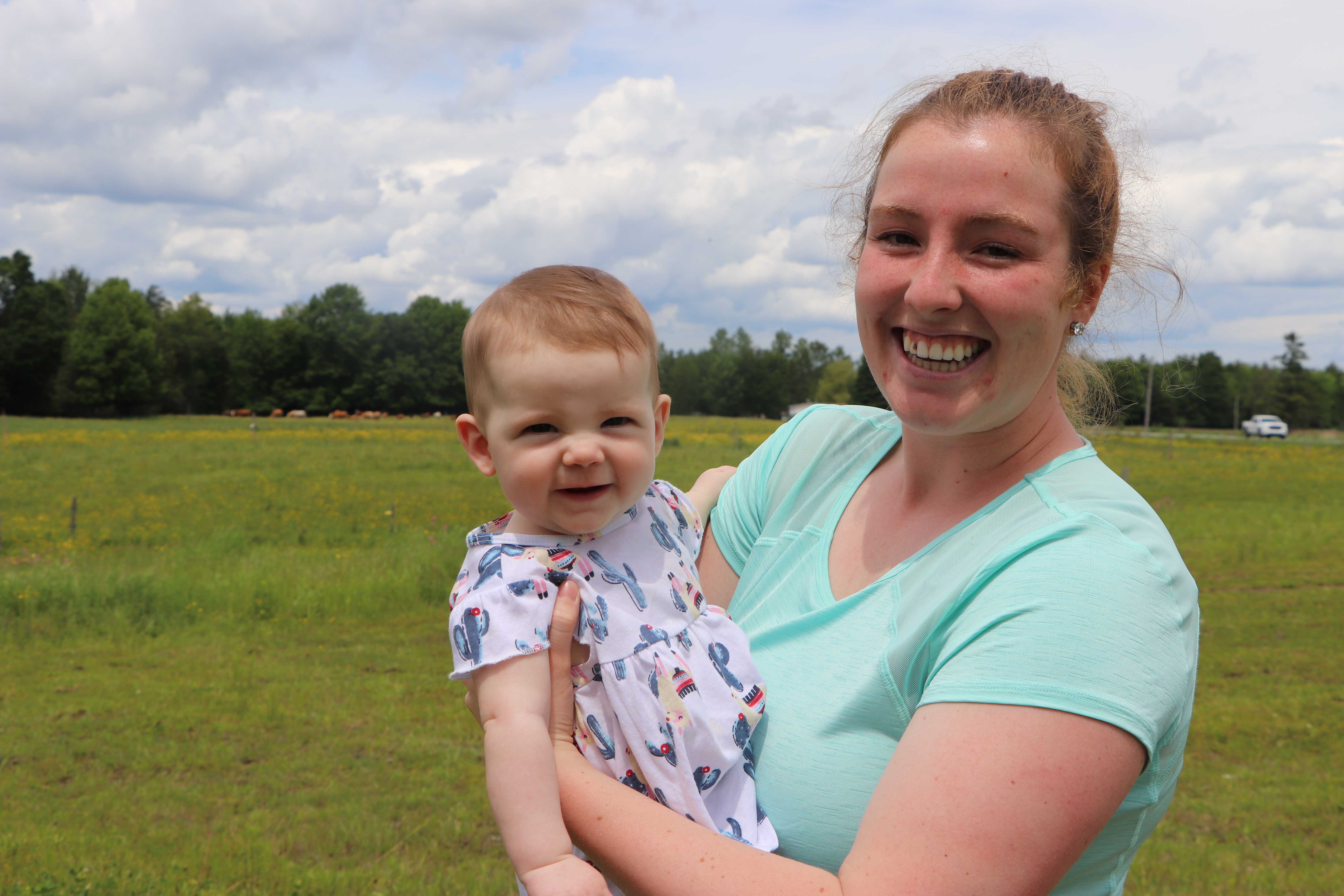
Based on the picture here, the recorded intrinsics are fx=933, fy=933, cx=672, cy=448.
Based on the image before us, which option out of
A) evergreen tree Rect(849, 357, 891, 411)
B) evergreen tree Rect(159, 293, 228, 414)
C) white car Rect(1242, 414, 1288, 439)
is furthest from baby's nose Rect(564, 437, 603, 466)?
evergreen tree Rect(159, 293, 228, 414)

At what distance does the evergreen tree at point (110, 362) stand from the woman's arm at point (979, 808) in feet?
248

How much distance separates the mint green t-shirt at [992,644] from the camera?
133 centimetres

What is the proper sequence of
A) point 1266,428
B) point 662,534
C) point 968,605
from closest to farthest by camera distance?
point 968,605
point 662,534
point 1266,428

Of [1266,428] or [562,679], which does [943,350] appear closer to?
[562,679]

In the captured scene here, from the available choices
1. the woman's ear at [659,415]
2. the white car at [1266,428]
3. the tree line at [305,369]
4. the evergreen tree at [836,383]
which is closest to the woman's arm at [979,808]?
the woman's ear at [659,415]

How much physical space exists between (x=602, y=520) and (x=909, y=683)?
72cm

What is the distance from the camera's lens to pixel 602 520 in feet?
6.46

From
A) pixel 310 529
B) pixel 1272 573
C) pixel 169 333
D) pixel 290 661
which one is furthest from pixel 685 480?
pixel 169 333

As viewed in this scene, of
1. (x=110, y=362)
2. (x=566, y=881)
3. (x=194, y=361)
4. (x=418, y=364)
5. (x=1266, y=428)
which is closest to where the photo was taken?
(x=566, y=881)

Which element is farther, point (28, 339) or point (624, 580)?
point (28, 339)

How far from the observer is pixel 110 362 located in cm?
6638

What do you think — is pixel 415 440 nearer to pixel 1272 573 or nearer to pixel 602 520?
pixel 1272 573

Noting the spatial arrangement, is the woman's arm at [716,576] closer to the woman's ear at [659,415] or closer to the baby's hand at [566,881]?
the woman's ear at [659,415]

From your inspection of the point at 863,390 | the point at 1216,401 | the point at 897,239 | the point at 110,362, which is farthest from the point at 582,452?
the point at 1216,401
